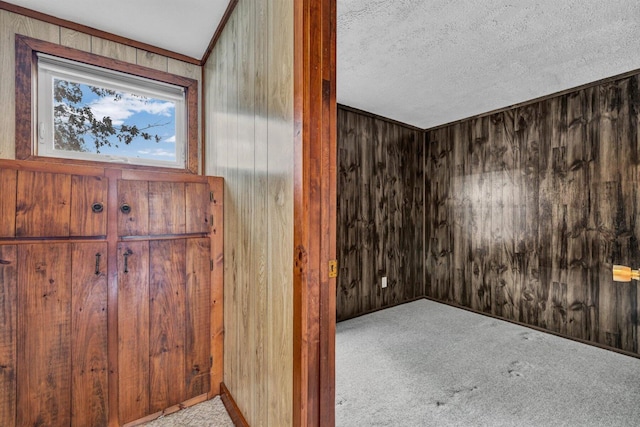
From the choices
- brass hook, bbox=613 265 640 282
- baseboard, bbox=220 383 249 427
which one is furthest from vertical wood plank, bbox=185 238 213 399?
brass hook, bbox=613 265 640 282

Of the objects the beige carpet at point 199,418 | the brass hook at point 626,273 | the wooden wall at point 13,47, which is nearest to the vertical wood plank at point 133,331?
the beige carpet at point 199,418

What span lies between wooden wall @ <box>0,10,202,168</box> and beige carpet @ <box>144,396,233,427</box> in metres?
1.77

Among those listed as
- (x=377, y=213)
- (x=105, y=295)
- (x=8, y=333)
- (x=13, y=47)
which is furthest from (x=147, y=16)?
(x=377, y=213)

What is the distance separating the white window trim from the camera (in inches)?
70.6

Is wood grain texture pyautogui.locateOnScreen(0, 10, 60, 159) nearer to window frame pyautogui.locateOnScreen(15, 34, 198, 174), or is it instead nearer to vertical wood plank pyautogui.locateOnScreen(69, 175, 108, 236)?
window frame pyautogui.locateOnScreen(15, 34, 198, 174)

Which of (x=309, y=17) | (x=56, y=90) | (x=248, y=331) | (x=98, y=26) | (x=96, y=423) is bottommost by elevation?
(x=96, y=423)

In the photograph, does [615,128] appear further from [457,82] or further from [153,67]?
[153,67]

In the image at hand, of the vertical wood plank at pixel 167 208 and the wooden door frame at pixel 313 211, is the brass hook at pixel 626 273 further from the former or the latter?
the vertical wood plank at pixel 167 208

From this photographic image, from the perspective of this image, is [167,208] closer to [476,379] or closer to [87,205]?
[87,205]

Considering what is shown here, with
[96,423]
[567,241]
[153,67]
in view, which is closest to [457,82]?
[567,241]

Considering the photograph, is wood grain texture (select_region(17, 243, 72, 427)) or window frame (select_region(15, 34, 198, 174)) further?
window frame (select_region(15, 34, 198, 174))

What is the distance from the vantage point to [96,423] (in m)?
1.49

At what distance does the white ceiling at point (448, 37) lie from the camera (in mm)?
1688

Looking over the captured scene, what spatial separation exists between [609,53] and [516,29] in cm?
94
